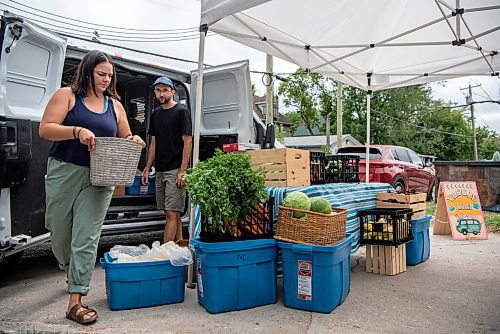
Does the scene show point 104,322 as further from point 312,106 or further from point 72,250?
point 312,106

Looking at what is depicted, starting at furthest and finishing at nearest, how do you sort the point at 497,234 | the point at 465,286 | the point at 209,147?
the point at 497,234
the point at 209,147
the point at 465,286

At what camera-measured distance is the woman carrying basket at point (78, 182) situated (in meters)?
2.79

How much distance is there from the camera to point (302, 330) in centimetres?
275

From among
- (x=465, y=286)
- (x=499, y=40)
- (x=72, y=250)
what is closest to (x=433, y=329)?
(x=465, y=286)

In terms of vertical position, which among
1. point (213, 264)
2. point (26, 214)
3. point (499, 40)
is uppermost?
point (499, 40)

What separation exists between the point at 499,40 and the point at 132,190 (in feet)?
15.6

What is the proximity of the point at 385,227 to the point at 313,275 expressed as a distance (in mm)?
1479

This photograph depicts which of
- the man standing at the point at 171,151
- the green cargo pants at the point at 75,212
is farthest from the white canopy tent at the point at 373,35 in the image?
the green cargo pants at the point at 75,212

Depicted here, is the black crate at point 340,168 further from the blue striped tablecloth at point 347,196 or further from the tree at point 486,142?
the tree at point 486,142

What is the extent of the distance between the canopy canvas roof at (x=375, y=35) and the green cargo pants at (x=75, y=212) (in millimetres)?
1711

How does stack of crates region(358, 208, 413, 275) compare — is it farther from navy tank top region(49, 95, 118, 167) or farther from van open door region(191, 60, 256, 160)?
navy tank top region(49, 95, 118, 167)

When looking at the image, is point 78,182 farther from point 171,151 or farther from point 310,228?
point 310,228

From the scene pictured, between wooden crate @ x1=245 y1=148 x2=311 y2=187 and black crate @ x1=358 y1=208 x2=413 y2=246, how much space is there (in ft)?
2.84

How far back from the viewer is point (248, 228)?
3.23 metres
